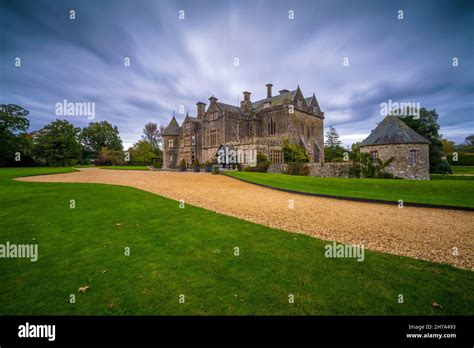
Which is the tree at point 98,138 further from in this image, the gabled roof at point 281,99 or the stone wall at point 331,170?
the stone wall at point 331,170

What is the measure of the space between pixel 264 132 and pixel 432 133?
2427cm

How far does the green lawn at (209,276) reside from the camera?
2.68 meters

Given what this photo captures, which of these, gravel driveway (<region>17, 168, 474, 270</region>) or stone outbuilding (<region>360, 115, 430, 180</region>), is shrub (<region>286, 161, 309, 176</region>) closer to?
stone outbuilding (<region>360, 115, 430, 180</region>)

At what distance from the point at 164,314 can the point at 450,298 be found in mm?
3741

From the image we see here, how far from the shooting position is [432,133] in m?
29.9

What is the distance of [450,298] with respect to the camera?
9.43ft

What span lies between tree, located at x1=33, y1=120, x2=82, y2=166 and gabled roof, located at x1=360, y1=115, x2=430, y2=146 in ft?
172

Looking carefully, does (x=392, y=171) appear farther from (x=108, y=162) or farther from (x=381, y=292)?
(x=108, y=162)

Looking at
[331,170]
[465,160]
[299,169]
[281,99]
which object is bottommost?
[331,170]

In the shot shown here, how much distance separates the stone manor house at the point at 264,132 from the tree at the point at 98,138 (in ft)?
93.1

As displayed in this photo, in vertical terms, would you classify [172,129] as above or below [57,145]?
above

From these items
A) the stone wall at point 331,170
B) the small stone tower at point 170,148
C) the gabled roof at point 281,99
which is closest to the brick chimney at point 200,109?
the small stone tower at point 170,148

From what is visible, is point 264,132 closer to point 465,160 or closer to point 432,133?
point 432,133

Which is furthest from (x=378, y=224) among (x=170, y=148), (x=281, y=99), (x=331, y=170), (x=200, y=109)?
(x=170, y=148)
